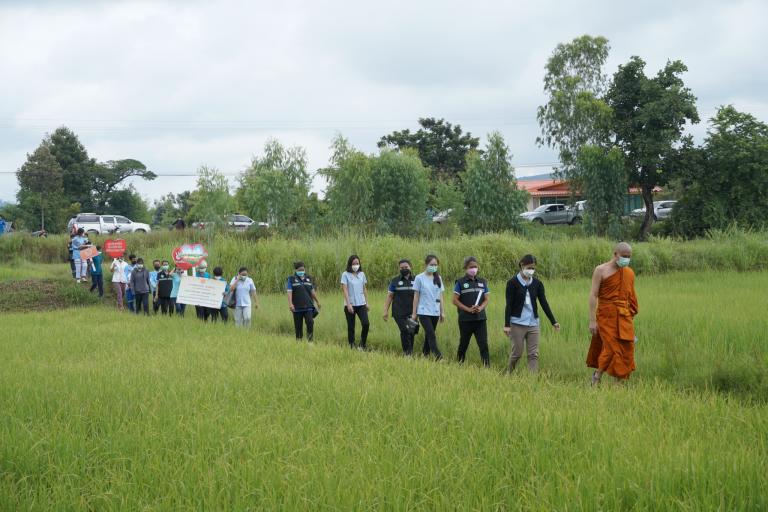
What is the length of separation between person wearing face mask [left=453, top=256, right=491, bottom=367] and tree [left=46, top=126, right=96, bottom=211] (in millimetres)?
53315

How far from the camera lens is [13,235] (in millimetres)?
34125

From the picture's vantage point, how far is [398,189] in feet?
126

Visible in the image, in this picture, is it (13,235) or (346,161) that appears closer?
(13,235)

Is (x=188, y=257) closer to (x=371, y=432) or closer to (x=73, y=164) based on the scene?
(x=371, y=432)

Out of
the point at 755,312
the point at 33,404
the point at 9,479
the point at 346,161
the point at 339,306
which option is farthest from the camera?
the point at 346,161

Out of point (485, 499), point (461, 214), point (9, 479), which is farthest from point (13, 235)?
point (485, 499)

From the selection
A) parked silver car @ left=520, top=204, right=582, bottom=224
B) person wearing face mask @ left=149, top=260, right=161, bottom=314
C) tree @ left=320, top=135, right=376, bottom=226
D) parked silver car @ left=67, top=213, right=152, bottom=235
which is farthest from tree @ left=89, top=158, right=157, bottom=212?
person wearing face mask @ left=149, top=260, right=161, bottom=314

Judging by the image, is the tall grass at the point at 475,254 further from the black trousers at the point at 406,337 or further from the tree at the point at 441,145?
the tree at the point at 441,145

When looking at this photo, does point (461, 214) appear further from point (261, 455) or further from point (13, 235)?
point (261, 455)

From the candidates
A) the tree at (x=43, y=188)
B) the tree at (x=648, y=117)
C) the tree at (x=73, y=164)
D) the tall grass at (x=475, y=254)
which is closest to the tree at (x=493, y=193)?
the tree at (x=648, y=117)

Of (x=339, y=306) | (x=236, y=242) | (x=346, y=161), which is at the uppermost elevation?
(x=346, y=161)

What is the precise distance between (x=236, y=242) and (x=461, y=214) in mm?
16539

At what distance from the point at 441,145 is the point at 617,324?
155ft

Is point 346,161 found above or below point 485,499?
above
